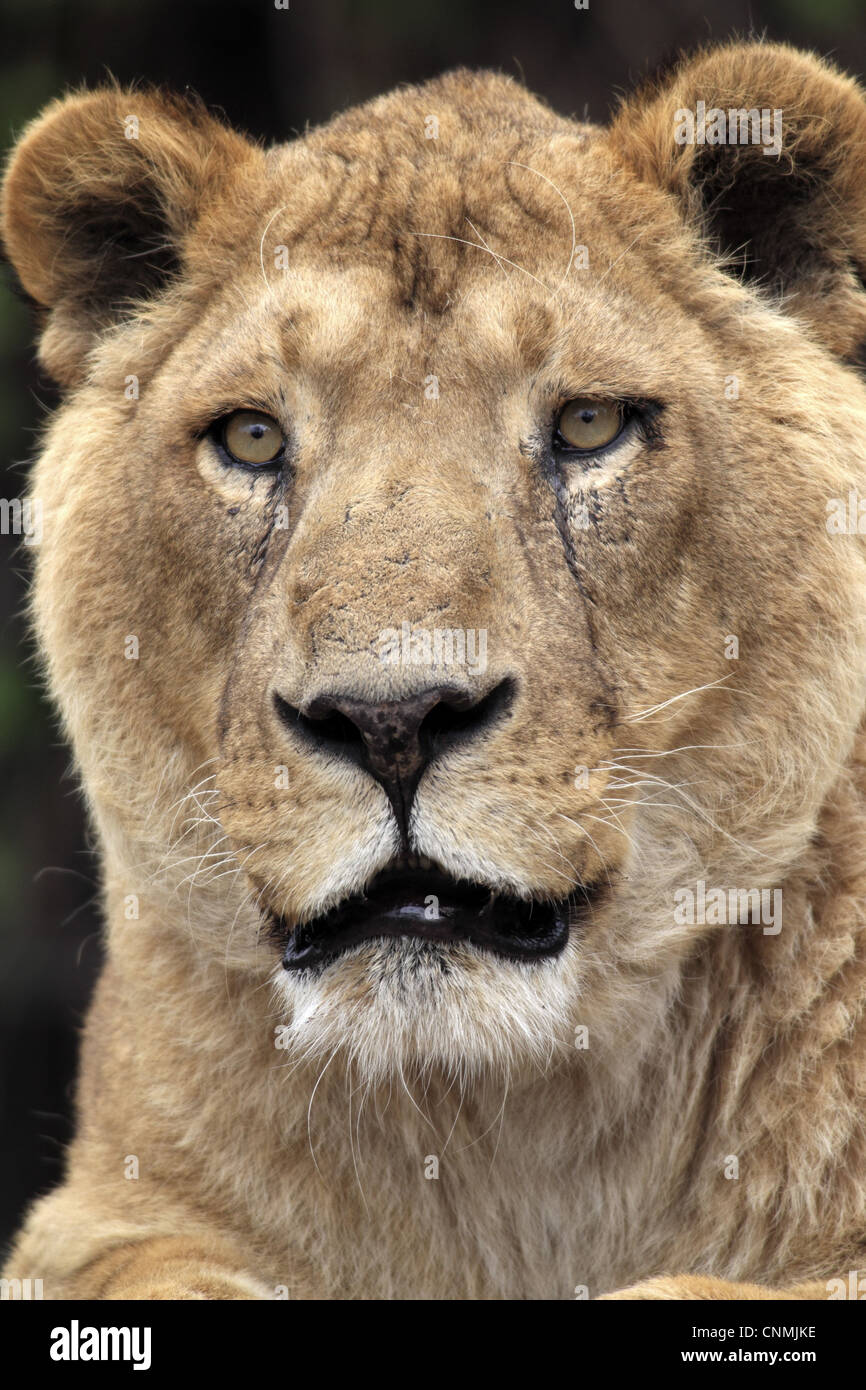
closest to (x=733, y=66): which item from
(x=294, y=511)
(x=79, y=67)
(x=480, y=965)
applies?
(x=294, y=511)

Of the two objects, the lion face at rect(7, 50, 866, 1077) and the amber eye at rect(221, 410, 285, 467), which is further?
the amber eye at rect(221, 410, 285, 467)

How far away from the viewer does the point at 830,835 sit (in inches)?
140

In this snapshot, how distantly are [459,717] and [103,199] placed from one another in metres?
1.62

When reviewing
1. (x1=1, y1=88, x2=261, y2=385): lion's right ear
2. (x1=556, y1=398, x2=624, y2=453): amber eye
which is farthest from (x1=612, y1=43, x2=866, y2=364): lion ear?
(x1=1, y1=88, x2=261, y2=385): lion's right ear

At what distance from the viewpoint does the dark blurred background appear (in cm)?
810

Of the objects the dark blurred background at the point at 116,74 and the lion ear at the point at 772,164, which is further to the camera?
the dark blurred background at the point at 116,74

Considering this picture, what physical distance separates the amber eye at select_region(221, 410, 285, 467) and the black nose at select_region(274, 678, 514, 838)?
28.8 inches

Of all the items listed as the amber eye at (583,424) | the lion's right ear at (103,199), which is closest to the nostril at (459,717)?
the amber eye at (583,424)

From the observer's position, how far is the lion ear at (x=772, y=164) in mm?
3418

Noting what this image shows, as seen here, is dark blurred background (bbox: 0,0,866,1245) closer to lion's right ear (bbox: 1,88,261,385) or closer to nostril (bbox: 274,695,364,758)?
lion's right ear (bbox: 1,88,261,385)

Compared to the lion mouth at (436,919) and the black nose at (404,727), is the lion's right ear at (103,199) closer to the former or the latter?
the black nose at (404,727)

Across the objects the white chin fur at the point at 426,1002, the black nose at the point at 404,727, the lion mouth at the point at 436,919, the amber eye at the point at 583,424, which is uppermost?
the amber eye at the point at 583,424

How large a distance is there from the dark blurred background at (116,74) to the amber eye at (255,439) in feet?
15.2

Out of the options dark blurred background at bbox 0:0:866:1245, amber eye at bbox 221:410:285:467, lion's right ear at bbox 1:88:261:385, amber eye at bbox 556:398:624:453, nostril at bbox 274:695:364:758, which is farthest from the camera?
dark blurred background at bbox 0:0:866:1245
